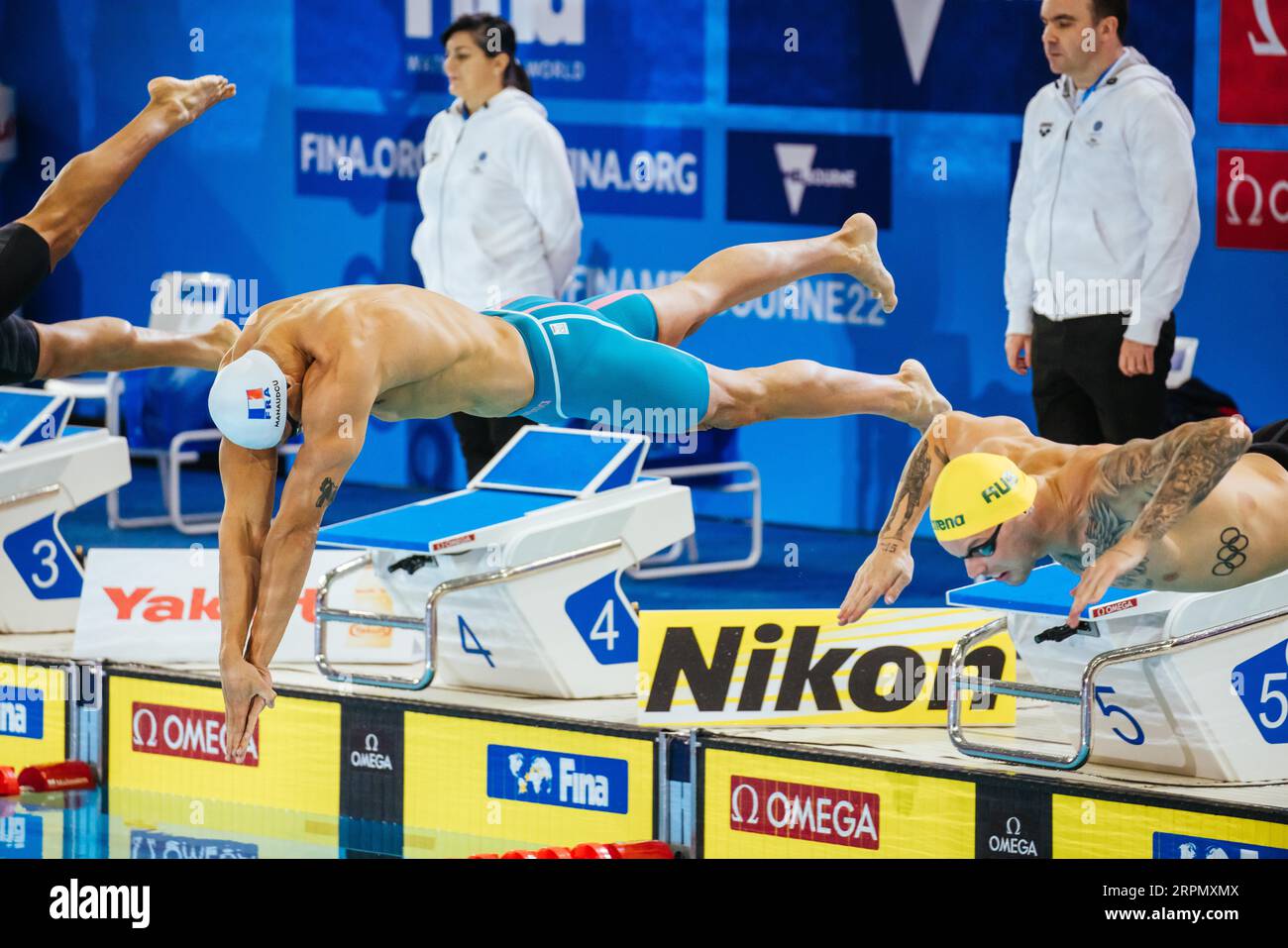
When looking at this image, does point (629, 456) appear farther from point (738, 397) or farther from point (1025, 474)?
point (1025, 474)

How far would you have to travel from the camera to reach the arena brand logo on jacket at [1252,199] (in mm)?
9359

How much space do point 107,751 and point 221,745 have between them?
569 mm

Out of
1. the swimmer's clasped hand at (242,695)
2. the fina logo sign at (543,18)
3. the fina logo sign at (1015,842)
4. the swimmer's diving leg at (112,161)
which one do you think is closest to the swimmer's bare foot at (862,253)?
the fina logo sign at (1015,842)

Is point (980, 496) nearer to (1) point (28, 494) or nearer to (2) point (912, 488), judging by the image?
(2) point (912, 488)

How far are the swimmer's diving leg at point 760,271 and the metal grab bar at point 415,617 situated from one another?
124cm

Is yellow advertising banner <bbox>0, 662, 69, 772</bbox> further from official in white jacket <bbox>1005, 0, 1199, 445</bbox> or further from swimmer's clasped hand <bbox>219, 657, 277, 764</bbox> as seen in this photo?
official in white jacket <bbox>1005, 0, 1199, 445</bbox>

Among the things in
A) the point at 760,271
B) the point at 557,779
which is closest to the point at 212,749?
the point at 557,779

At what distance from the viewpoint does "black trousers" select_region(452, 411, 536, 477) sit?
9133mm

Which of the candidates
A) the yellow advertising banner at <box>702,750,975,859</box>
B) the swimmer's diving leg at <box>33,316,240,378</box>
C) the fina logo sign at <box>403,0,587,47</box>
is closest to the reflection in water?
the yellow advertising banner at <box>702,750,975,859</box>

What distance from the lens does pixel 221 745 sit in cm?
816

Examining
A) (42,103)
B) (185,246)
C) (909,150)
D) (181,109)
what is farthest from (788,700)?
(42,103)

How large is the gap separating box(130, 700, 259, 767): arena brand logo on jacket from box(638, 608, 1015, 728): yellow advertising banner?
1669 millimetres

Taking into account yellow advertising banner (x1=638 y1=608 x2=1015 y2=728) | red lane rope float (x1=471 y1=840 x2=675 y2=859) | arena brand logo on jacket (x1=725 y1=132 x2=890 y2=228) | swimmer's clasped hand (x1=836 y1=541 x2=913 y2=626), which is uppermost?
arena brand logo on jacket (x1=725 y1=132 x2=890 y2=228)

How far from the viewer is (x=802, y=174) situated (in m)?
10.7
